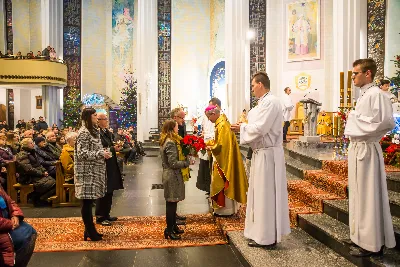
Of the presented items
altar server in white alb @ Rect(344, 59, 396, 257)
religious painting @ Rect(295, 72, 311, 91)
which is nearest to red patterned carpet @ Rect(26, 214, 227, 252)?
altar server in white alb @ Rect(344, 59, 396, 257)

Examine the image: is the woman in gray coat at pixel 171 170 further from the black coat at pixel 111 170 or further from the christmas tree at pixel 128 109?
the christmas tree at pixel 128 109

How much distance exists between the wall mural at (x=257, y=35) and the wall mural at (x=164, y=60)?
4573 mm

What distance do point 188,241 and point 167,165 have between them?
1006 mm

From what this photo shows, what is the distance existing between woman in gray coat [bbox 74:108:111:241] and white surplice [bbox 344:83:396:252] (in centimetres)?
296

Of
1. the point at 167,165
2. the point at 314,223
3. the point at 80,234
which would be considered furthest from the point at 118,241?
the point at 314,223

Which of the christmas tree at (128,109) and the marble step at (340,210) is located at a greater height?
the christmas tree at (128,109)

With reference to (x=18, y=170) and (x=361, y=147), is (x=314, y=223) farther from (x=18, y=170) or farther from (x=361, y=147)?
(x=18, y=170)

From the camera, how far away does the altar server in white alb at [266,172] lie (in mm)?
4340

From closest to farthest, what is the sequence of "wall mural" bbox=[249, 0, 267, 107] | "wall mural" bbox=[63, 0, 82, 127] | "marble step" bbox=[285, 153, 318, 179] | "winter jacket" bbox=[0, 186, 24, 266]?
"winter jacket" bbox=[0, 186, 24, 266], "marble step" bbox=[285, 153, 318, 179], "wall mural" bbox=[249, 0, 267, 107], "wall mural" bbox=[63, 0, 82, 127]

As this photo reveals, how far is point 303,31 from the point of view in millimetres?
18203

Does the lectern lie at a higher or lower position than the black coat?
higher

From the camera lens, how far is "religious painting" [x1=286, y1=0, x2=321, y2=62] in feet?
58.6

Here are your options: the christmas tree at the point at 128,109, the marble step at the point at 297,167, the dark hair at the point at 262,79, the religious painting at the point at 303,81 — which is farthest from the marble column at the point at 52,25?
the dark hair at the point at 262,79

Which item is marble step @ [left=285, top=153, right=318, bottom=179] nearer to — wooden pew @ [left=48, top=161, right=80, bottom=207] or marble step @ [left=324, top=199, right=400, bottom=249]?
marble step @ [left=324, top=199, right=400, bottom=249]
